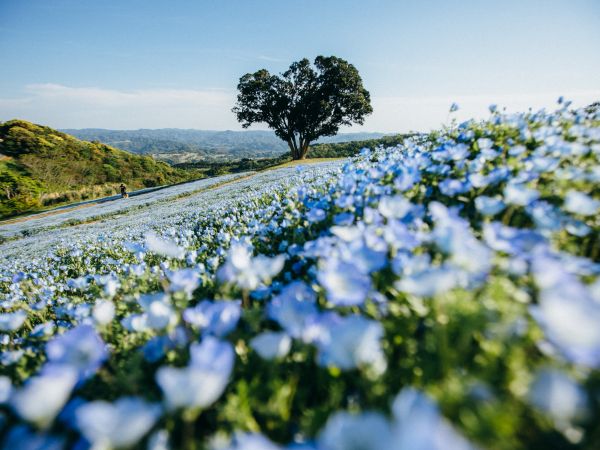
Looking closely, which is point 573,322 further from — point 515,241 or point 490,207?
point 490,207

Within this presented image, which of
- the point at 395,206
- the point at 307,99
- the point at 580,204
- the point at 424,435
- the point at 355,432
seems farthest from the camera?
the point at 307,99

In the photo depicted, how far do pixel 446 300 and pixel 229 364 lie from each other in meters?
0.93

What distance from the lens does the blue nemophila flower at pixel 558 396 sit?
0.80 metres

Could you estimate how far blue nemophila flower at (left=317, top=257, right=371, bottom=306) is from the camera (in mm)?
1338

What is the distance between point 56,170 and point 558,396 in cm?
7101

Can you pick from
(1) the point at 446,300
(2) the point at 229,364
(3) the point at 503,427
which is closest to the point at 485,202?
(1) the point at 446,300

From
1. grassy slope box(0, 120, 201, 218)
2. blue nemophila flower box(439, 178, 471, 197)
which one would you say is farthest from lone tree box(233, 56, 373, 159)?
blue nemophila flower box(439, 178, 471, 197)

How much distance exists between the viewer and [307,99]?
42.1m

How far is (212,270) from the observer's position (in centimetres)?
327

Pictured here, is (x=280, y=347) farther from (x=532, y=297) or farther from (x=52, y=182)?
(x=52, y=182)

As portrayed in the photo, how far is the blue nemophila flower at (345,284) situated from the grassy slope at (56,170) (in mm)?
51307

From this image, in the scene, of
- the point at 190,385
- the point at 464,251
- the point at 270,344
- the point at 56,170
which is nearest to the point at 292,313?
the point at 270,344

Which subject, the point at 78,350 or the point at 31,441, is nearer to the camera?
the point at 31,441

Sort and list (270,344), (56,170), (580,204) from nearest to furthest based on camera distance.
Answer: (270,344)
(580,204)
(56,170)
